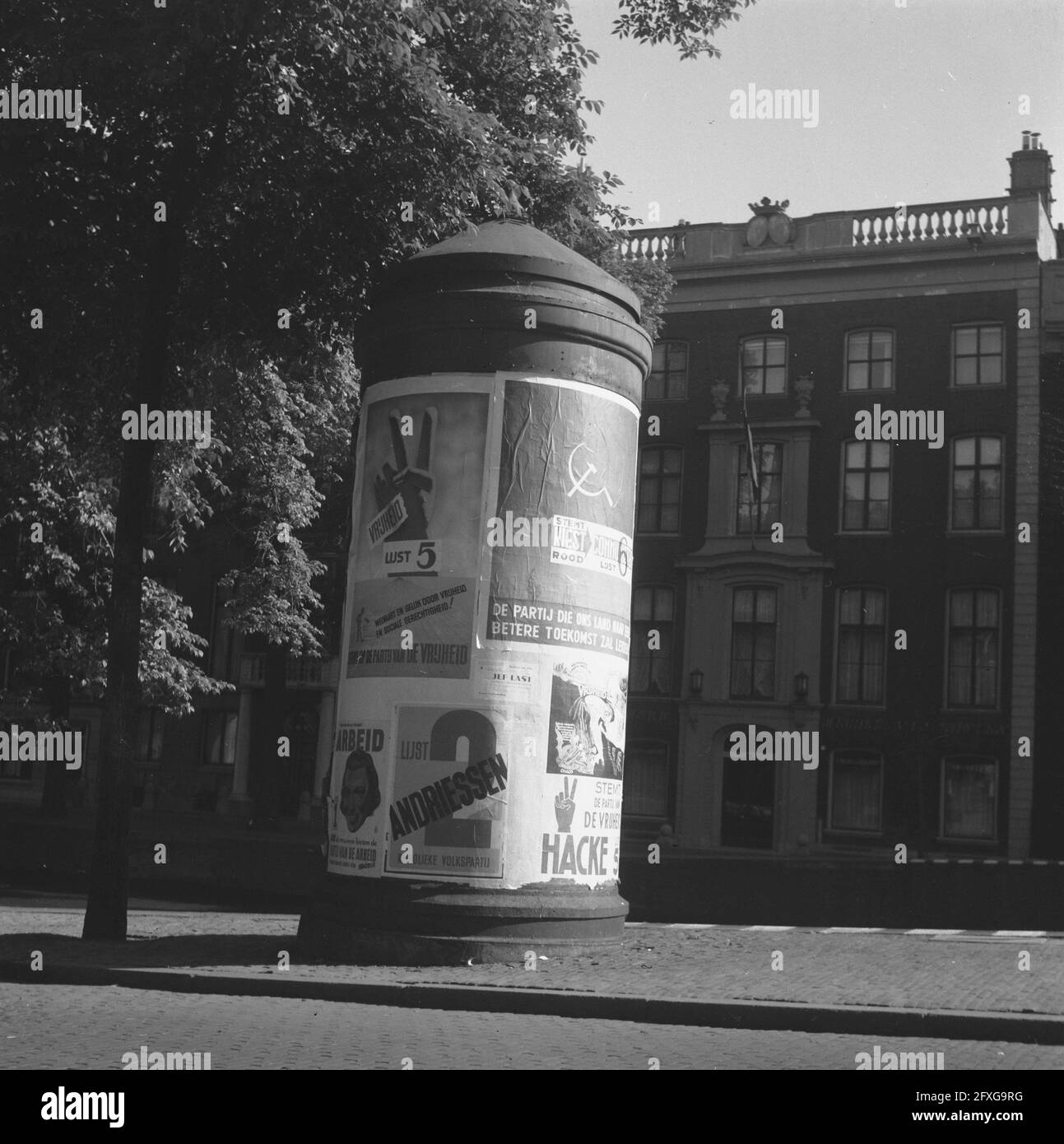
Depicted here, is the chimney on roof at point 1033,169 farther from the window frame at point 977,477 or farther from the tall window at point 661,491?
the tall window at point 661,491

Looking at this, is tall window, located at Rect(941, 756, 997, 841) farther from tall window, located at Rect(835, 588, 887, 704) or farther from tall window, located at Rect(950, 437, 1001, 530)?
tall window, located at Rect(950, 437, 1001, 530)

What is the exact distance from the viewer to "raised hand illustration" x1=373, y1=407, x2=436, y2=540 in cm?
1307

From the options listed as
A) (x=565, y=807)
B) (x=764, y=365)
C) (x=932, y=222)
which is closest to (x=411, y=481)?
(x=565, y=807)

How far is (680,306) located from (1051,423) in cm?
1061

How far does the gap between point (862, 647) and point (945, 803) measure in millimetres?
4532

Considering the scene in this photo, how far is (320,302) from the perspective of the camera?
54.1 feet

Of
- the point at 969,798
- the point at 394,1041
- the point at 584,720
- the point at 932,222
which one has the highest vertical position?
the point at 932,222

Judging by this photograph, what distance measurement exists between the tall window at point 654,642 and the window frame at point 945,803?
24.7ft

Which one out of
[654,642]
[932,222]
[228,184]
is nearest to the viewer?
[228,184]

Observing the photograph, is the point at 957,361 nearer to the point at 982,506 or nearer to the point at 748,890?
the point at 982,506

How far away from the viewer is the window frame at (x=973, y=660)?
3825cm

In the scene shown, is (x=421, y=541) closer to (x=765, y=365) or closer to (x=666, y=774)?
(x=666, y=774)

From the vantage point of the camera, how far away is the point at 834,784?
129 ft
